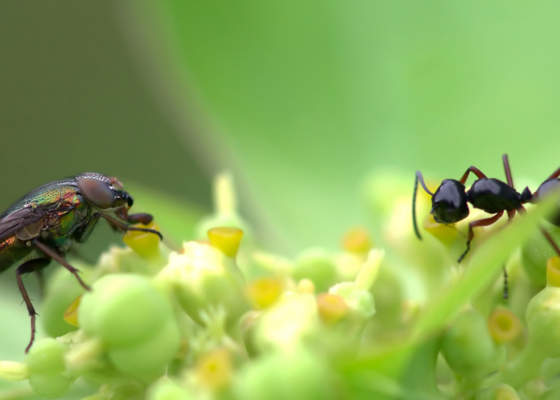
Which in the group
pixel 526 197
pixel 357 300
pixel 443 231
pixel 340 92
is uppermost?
pixel 340 92

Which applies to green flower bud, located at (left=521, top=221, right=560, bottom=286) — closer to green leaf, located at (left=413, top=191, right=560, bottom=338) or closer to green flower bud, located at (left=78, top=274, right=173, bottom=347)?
green leaf, located at (left=413, top=191, right=560, bottom=338)

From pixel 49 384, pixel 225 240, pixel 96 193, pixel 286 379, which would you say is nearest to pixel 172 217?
pixel 96 193

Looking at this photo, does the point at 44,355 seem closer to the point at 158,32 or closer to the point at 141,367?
the point at 141,367

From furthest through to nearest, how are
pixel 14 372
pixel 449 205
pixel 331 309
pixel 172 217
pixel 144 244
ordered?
pixel 172 217
pixel 449 205
pixel 144 244
pixel 14 372
pixel 331 309

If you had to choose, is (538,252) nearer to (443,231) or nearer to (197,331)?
(443,231)

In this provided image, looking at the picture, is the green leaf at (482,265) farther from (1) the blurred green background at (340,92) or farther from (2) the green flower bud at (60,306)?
(1) the blurred green background at (340,92)

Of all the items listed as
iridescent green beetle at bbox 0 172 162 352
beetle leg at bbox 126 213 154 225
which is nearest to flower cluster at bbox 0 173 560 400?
beetle leg at bbox 126 213 154 225

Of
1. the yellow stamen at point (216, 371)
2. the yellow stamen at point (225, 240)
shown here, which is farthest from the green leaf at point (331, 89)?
the yellow stamen at point (216, 371)
